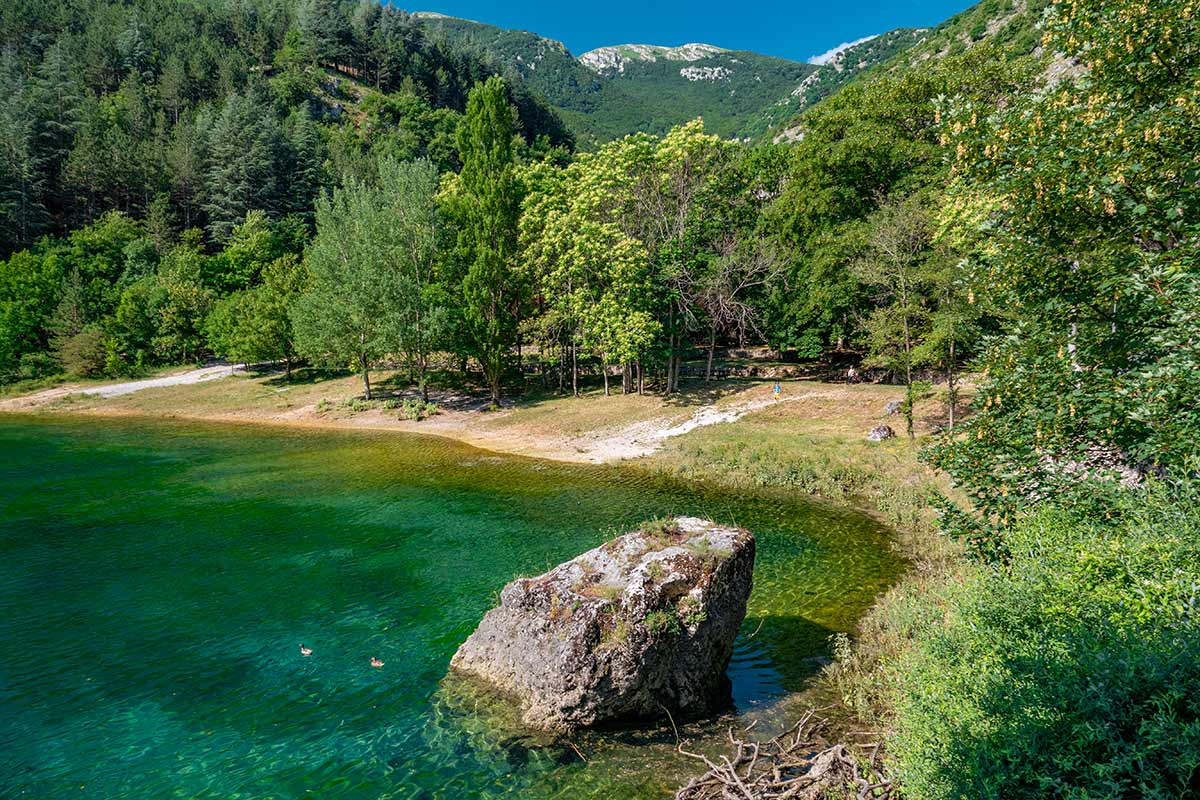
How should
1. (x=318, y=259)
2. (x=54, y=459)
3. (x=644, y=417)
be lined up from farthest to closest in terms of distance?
(x=318, y=259) < (x=644, y=417) < (x=54, y=459)

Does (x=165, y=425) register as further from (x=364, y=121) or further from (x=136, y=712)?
(x=364, y=121)

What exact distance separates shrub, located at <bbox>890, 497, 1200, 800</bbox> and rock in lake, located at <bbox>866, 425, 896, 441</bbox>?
2199cm

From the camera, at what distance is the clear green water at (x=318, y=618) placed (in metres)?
9.23

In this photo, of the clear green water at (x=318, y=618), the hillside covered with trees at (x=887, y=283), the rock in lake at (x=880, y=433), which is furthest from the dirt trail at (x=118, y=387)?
the rock in lake at (x=880, y=433)

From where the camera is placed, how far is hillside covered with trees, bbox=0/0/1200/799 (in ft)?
20.0

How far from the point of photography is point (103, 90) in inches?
5335

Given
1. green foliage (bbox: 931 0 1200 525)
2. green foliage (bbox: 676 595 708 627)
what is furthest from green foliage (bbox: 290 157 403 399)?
green foliage (bbox: 931 0 1200 525)

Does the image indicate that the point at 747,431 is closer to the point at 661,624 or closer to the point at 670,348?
the point at 670,348

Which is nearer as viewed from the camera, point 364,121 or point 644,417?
point 644,417

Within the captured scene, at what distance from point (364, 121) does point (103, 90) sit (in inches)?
2244

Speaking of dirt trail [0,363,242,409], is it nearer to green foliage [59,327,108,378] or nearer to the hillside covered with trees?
green foliage [59,327,108,378]

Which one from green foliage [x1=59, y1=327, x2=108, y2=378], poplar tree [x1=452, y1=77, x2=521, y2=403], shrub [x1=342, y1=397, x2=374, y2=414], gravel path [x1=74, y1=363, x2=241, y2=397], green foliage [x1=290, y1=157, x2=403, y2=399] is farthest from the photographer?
green foliage [x1=59, y1=327, x2=108, y2=378]

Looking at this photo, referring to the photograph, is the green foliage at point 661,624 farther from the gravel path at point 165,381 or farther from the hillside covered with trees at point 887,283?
the gravel path at point 165,381

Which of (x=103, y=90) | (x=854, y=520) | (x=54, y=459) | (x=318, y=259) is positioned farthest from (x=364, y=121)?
(x=854, y=520)
